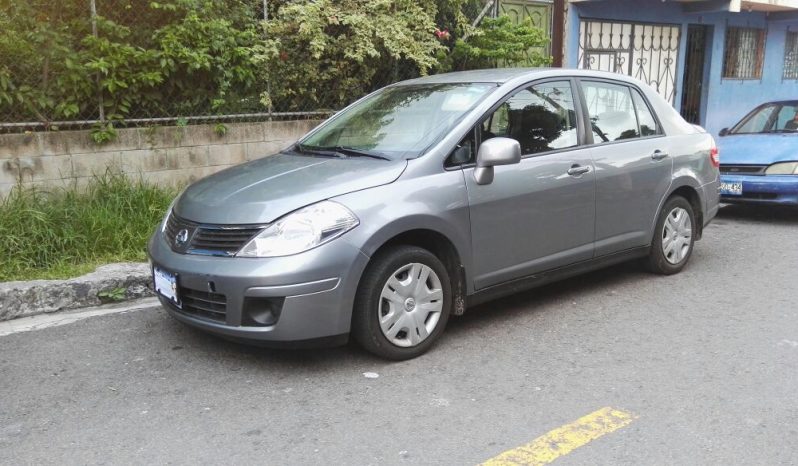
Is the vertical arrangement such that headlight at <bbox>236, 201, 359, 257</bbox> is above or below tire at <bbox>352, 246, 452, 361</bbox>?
above

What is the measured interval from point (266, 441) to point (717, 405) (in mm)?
2144

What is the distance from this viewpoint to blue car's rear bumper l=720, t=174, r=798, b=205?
25.0ft

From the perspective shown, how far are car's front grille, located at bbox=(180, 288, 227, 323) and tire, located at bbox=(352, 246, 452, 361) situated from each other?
27.1 inches

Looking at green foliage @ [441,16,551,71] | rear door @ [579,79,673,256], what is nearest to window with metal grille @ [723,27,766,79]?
green foliage @ [441,16,551,71]

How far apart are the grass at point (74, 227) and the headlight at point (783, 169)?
6232 millimetres

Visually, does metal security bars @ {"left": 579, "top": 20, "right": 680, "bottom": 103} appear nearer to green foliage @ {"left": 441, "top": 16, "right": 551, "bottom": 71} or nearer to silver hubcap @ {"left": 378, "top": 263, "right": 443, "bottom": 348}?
green foliage @ {"left": 441, "top": 16, "right": 551, "bottom": 71}


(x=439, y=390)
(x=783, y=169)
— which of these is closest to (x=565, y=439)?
(x=439, y=390)

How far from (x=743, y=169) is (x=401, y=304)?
563 cm

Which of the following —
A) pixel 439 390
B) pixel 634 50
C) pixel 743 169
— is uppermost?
pixel 634 50

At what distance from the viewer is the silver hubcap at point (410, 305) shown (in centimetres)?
393

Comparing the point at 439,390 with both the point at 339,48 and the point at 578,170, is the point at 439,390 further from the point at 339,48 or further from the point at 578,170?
the point at 339,48

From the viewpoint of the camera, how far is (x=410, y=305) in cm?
401

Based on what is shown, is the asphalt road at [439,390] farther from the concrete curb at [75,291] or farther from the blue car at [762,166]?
the blue car at [762,166]

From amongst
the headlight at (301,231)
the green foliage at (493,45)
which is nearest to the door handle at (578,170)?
the headlight at (301,231)
